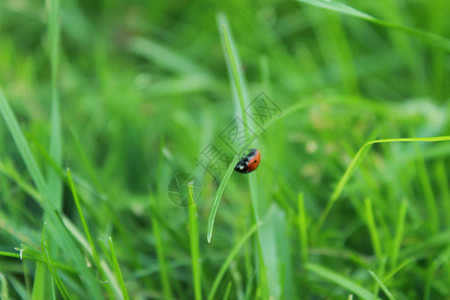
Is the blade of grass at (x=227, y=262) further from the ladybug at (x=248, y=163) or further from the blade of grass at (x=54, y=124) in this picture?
the blade of grass at (x=54, y=124)

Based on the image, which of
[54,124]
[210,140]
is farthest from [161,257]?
[210,140]

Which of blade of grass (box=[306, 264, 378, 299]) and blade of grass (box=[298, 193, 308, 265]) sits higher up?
blade of grass (box=[298, 193, 308, 265])

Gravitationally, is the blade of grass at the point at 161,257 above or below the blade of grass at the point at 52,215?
below

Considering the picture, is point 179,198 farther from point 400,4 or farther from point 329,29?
point 400,4

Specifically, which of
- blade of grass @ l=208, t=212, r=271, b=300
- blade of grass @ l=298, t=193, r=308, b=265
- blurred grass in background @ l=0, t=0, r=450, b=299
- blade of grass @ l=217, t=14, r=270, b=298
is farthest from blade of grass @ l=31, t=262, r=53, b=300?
blade of grass @ l=298, t=193, r=308, b=265

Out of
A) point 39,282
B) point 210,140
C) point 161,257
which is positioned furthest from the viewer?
point 210,140

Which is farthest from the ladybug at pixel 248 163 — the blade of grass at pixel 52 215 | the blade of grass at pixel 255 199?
the blade of grass at pixel 52 215

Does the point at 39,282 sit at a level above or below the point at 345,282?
above

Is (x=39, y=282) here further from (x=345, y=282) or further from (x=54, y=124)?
(x=345, y=282)

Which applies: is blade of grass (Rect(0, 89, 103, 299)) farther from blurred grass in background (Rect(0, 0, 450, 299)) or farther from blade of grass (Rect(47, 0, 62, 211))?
→ blade of grass (Rect(47, 0, 62, 211))
